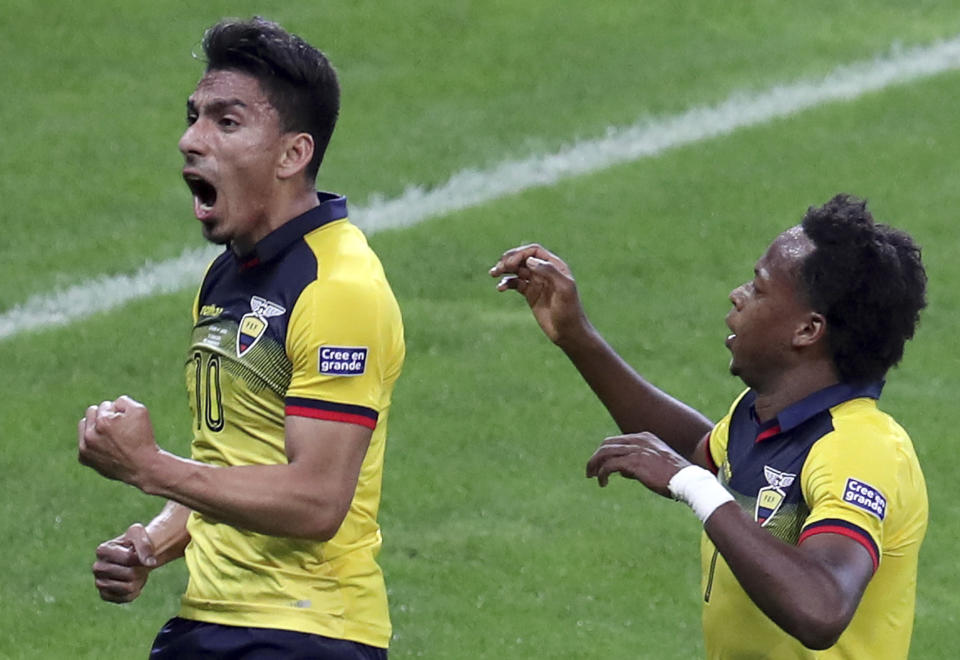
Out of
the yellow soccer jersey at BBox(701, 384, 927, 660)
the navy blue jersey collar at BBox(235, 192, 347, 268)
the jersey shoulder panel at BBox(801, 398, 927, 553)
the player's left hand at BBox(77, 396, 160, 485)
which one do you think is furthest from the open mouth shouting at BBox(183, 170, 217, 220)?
the jersey shoulder panel at BBox(801, 398, 927, 553)

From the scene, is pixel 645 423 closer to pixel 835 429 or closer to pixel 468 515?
pixel 835 429

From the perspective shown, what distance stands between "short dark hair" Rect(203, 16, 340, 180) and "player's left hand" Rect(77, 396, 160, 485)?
0.80 metres

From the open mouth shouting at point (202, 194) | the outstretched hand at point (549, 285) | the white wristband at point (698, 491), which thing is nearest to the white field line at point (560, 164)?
the outstretched hand at point (549, 285)

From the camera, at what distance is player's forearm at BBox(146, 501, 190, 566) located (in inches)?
175

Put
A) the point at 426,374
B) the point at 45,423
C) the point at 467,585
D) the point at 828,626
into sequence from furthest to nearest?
the point at 426,374, the point at 45,423, the point at 467,585, the point at 828,626

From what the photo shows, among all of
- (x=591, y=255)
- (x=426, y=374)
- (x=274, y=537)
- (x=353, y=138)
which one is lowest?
(x=274, y=537)

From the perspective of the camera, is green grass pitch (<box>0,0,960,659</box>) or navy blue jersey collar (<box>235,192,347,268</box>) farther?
green grass pitch (<box>0,0,960,659</box>)

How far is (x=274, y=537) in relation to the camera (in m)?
4.07

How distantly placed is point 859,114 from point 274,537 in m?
8.98

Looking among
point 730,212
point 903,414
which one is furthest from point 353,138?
point 903,414

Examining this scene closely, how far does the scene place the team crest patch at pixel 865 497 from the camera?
3752mm

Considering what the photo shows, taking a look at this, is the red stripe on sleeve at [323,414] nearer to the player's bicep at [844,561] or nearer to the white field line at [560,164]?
the player's bicep at [844,561]

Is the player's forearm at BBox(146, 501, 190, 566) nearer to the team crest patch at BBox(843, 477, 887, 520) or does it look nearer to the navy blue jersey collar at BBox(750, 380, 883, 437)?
the navy blue jersey collar at BBox(750, 380, 883, 437)

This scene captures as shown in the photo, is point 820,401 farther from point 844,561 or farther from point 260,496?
point 260,496
